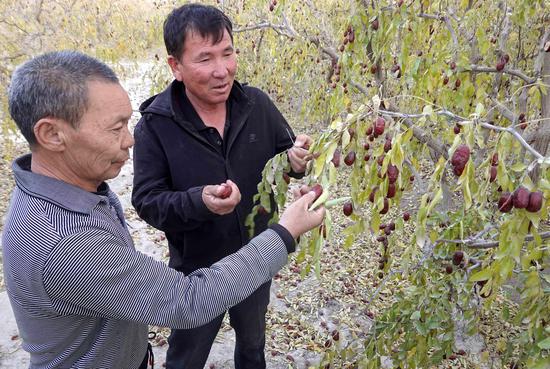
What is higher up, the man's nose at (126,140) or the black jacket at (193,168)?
the man's nose at (126,140)

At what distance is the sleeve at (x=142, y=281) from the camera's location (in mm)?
1046

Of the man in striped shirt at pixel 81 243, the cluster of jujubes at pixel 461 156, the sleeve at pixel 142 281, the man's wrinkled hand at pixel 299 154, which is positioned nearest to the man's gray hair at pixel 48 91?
the man in striped shirt at pixel 81 243

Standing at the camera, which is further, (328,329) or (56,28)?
(56,28)

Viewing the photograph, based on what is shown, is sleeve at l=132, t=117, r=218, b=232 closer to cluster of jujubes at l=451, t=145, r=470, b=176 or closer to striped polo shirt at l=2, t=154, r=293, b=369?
striped polo shirt at l=2, t=154, r=293, b=369

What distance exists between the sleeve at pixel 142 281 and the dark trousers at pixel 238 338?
0.82 metres

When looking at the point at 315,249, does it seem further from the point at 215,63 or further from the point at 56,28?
the point at 56,28

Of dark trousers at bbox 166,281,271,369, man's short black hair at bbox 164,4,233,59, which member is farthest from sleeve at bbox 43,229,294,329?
man's short black hair at bbox 164,4,233,59

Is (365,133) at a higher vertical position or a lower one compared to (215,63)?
lower

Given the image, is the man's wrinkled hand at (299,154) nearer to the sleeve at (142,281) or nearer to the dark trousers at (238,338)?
the sleeve at (142,281)

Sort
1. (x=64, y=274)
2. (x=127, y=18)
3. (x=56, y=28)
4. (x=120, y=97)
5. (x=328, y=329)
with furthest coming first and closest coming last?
(x=127, y=18) < (x=56, y=28) < (x=328, y=329) < (x=120, y=97) < (x=64, y=274)

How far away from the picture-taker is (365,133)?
1322mm

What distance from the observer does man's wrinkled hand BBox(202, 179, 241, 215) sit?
149 centimetres

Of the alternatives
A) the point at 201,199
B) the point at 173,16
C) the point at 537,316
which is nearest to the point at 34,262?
the point at 201,199

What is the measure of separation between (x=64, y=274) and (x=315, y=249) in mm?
638
